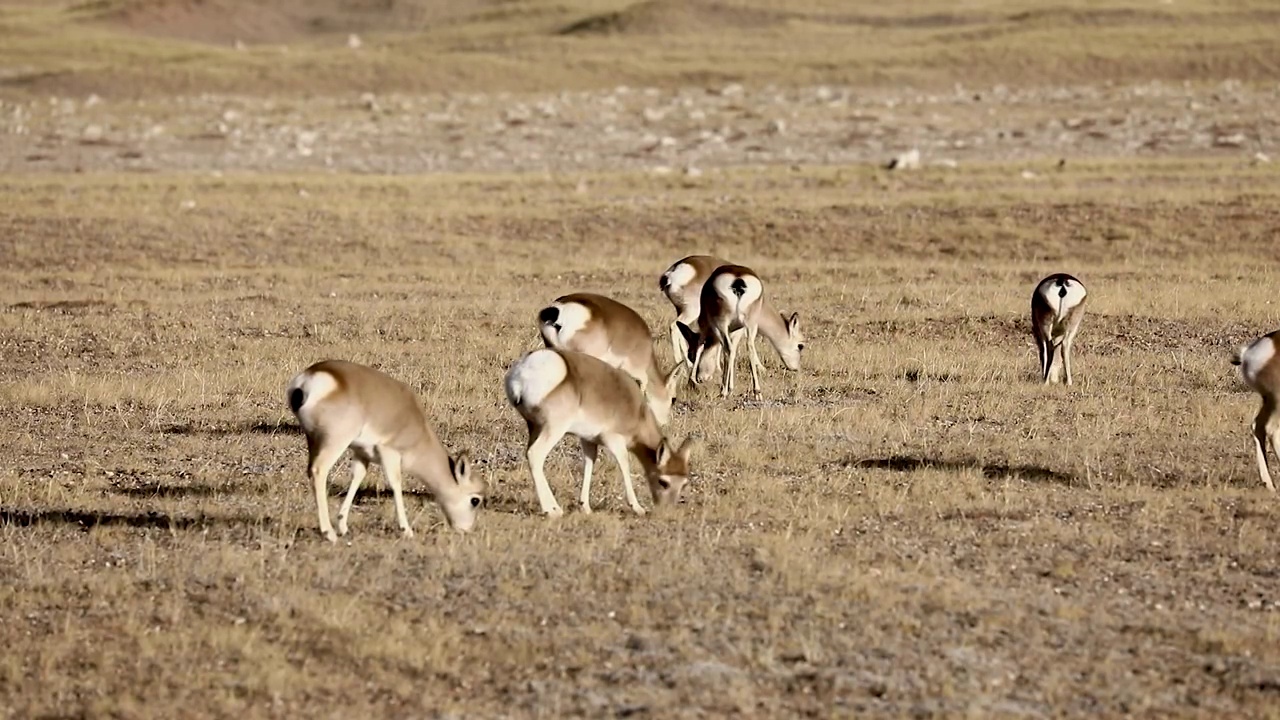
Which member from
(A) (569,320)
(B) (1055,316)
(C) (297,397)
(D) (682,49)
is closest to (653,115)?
(D) (682,49)

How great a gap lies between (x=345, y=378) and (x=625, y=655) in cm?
244

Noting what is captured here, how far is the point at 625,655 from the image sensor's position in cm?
839

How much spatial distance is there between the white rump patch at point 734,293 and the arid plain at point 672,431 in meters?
0.92

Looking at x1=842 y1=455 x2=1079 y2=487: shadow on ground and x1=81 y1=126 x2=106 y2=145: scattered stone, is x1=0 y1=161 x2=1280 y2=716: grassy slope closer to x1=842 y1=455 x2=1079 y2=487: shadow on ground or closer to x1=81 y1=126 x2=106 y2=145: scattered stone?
x1=842 y1=455 x2=1079 y2=487: shadow on ground

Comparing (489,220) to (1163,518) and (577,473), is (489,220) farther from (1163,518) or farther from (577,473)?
(1163,518)

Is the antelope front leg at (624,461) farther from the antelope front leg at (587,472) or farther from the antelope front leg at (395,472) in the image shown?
the antelope front leg at (395,472)

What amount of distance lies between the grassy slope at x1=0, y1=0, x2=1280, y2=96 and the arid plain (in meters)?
20.4

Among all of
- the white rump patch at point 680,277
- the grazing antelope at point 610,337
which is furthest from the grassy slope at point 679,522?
the white rump patch at point 680,277

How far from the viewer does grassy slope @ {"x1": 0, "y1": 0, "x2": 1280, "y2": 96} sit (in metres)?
67.6

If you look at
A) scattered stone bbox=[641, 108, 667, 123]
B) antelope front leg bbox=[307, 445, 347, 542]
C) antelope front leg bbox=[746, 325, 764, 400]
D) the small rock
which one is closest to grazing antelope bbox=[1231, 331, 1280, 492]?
antelope front leg bbox=[746, 325, 764, 400]

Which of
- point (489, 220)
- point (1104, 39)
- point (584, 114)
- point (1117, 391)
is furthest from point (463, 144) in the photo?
point (1104, 39)

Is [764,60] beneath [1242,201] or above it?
above

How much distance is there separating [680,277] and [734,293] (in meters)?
1.42

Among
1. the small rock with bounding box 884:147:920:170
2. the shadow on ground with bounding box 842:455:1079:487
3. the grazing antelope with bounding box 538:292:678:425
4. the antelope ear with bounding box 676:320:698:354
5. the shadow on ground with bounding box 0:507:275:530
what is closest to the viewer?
the shadow on ground with bounding box 0:507:275:530
